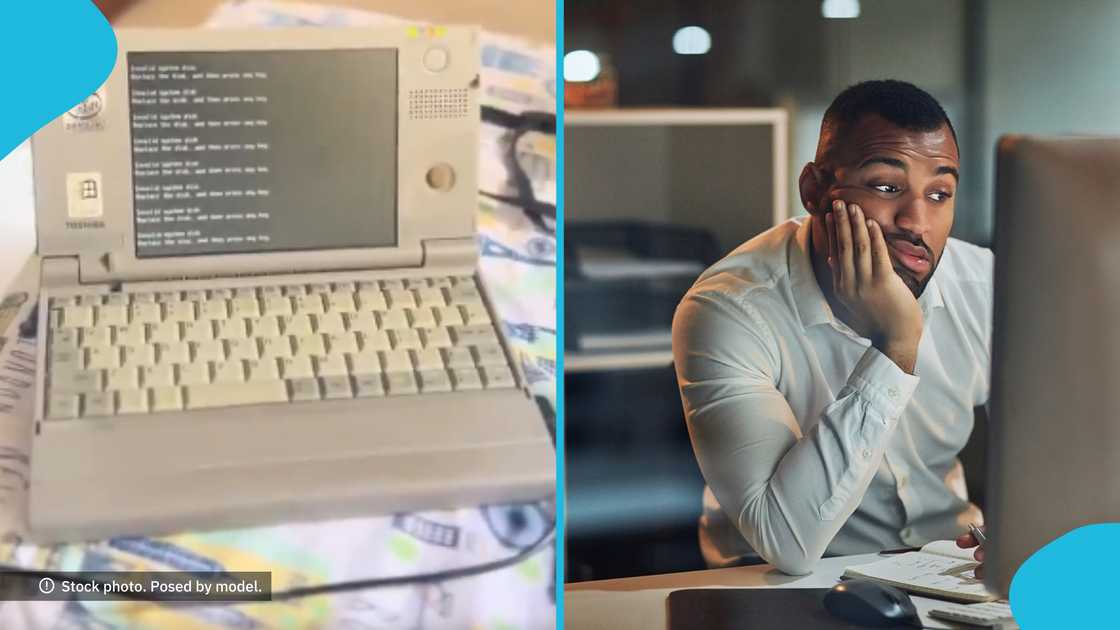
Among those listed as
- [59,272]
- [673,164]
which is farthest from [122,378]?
[673,164]

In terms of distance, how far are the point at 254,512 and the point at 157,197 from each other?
346 mm

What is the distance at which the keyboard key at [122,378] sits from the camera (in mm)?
1131

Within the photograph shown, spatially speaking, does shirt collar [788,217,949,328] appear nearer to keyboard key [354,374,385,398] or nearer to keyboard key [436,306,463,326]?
keyboard key [436,306,463,326]

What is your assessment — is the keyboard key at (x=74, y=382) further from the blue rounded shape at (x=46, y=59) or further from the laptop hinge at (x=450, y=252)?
the laptop hinge at (x=450, y=252)

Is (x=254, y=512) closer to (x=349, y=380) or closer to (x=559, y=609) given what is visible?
(x=349, y=380)

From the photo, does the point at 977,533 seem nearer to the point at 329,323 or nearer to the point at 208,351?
the point at 329,323

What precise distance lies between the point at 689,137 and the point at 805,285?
0.76 ft

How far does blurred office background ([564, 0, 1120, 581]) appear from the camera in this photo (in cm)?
130

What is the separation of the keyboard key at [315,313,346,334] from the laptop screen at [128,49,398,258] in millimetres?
77

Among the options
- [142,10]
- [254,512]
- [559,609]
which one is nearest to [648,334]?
[559,609]

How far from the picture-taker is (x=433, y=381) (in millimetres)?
1218

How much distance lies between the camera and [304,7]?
47.0 inches

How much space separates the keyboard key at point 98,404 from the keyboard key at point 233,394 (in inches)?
2.8

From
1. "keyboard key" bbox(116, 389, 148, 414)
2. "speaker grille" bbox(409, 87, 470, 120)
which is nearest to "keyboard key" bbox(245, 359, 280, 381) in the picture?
"keyboard key" bbox(116, 389, 148, 414)
